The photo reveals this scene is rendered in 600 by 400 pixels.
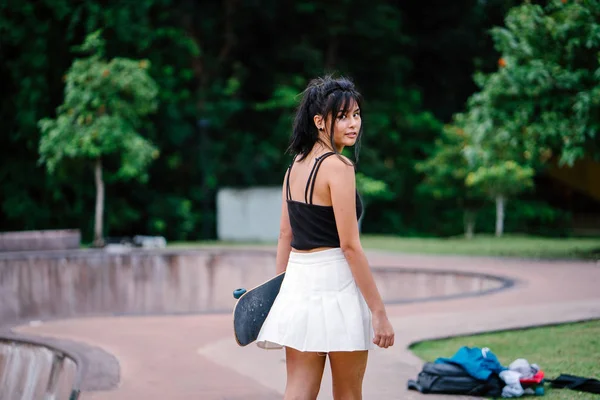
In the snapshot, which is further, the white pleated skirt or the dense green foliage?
the dense green foliage

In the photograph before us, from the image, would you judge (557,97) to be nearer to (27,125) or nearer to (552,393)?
(552,393)

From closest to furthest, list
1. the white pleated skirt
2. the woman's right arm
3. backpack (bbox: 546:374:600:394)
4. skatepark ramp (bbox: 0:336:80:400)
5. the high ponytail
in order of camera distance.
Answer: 1. the woman's right arm
2. the white pleated skirt
3. the high ponytail
4. backpack (bbox: 546:374:600:394)
5. skatepark ramp (bbox: 0:336:80:400)

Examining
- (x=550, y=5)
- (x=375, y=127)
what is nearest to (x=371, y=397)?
(x=550, y=5)

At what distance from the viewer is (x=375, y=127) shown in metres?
33.6

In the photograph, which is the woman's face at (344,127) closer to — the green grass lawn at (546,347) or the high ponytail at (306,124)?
the high ponytail at (306,124)

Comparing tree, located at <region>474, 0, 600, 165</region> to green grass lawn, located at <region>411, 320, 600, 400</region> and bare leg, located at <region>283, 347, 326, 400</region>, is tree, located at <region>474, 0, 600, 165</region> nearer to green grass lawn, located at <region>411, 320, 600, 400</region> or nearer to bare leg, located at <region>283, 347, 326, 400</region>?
green grass lawn, located at <region>411, 320, 600, 400</region>

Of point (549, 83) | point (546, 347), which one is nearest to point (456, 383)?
point (546, 347)

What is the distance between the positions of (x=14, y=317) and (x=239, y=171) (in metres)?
15.9

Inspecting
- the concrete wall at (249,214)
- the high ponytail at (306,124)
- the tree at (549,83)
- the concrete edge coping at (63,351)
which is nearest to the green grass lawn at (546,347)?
the concrete edge coping at (63,351)

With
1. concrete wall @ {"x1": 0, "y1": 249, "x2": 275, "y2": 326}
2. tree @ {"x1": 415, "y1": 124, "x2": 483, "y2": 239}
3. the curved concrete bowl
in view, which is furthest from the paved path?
tree @ {"x1": 415, "y1": 124, "x2": 483, "y2": 239}

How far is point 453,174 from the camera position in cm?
3075

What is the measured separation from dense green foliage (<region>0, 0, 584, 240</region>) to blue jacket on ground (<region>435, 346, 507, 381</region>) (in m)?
17.7

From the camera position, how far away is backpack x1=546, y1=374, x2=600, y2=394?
611 cm

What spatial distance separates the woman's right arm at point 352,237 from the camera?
→ 11.5ft
